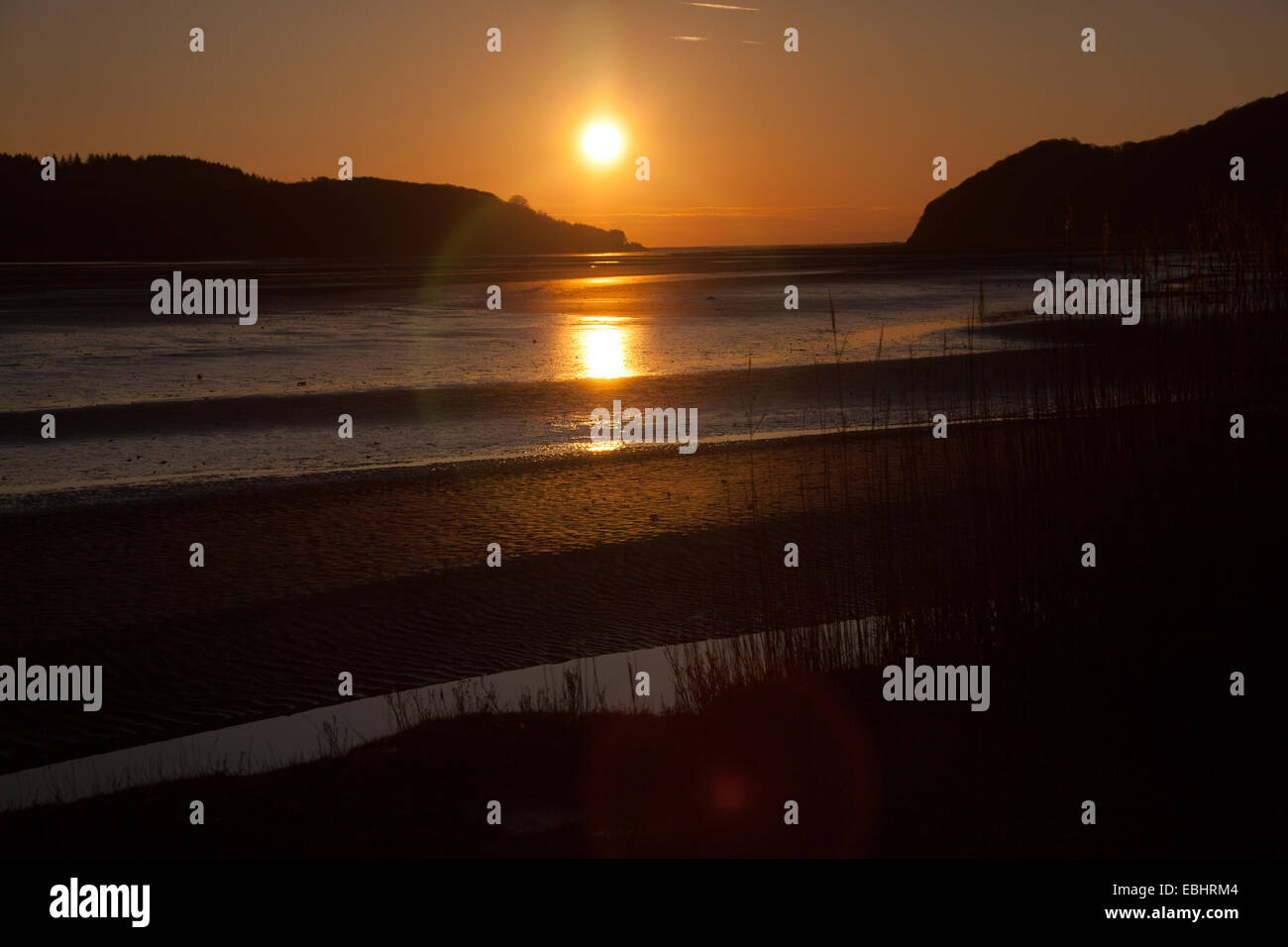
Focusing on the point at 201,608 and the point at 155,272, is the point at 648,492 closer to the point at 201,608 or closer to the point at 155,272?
the point at 201,608

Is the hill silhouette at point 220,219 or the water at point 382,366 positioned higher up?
the hill silhouette at point 220,219

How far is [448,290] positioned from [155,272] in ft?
80.6

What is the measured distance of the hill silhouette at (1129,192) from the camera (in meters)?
9.31

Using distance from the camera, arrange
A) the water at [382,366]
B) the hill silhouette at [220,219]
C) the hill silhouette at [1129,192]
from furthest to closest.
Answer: the hill silhouette at [220,219] < the water at [382,366] < the hill silhouette at [1129,192]

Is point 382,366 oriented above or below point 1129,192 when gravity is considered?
below

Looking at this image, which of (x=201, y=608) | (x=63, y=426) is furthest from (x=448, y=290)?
(x=201, y=608)

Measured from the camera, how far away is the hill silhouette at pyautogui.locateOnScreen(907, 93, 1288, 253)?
931cm

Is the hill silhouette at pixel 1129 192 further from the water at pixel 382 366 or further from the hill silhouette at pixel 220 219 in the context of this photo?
the hill silhouette at pixel 220 219

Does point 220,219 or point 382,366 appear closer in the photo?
point 382,366

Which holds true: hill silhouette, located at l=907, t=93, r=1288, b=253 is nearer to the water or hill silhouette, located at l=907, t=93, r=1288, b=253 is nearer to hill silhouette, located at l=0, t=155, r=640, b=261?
the water

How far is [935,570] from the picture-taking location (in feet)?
24.9

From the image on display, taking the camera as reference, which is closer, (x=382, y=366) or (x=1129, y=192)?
(x=382, y=366)

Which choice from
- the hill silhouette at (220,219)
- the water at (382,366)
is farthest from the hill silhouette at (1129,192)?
the hill silhouette at (220,219)

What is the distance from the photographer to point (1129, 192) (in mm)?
68062
